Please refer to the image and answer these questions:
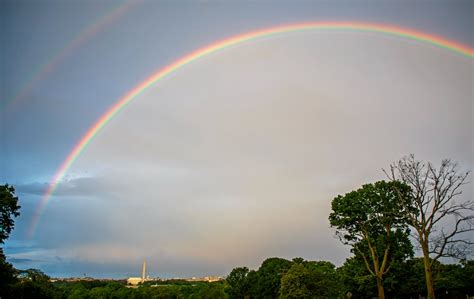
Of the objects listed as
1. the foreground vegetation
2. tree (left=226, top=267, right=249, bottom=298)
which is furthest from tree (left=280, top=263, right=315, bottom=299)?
tree (left=226, top=267, right=249, bottom=298)

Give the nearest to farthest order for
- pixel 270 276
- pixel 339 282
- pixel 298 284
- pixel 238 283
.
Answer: pixel 298 284 < pixel 339 282 < pixel 270 276 < pixel 238 283

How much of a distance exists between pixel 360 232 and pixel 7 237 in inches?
1387

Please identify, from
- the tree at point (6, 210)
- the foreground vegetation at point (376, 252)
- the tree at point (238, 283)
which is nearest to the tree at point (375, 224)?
the foreground vegetation at point (376, 252)

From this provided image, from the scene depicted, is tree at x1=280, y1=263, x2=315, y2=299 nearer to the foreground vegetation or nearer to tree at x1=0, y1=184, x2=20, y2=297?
the foreground vegetation

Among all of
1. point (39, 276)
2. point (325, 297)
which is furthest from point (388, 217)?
point (39, 276)

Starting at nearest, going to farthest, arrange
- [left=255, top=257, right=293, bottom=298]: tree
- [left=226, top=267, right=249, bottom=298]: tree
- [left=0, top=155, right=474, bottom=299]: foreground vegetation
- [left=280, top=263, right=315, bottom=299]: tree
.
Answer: [left=0, top=155, right=474, bottom=299]: foreground vegetation
[left=280, top=263, right=315, bottom=299]: tree
[left=255, top=257, right=293, bottom=298]: tree
[left=226, top=267, right=249, bottom=298]: tree

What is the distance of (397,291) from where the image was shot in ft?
138

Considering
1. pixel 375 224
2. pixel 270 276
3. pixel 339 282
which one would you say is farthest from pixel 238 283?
pixel 375 224

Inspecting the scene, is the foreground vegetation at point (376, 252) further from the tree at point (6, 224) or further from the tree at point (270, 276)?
the tree at point (270, 276)

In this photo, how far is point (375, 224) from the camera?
40.0m

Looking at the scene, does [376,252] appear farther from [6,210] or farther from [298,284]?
[6,210]

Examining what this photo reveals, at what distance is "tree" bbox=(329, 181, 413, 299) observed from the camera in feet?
128

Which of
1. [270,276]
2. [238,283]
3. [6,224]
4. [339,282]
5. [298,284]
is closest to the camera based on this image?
[6,224]

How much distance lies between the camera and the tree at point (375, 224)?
128 ft
